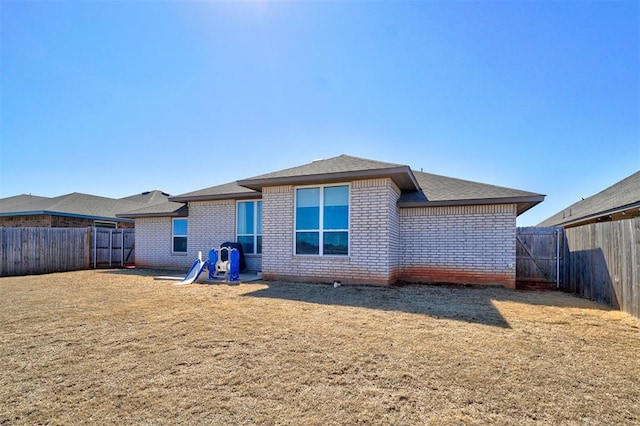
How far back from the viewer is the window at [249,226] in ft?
37.9

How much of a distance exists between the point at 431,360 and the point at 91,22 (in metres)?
11.2

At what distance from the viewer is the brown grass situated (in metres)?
2.30

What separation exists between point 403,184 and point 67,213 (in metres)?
18.0

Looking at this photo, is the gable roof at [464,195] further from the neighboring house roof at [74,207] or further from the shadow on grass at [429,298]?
the neighboring house roof at [74,207]

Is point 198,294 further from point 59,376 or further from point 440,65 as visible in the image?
point 440,65

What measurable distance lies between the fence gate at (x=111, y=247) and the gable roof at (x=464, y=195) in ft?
45.2

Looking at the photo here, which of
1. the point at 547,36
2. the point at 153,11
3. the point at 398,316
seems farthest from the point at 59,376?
the point at 547,36

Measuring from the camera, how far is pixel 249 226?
1172cm

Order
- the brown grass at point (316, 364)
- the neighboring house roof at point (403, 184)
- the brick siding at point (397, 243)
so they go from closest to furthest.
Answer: the brown grass at point (316, 364) < the neighboring house roof at point (403, 184) < the brick siding at point (397, 243)

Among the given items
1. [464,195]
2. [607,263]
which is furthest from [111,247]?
[607,263]

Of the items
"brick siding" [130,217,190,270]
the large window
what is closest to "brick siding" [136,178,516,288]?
the large window

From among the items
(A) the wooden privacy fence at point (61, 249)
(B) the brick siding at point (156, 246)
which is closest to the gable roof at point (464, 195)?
(B) the brick siding at point (156, 246)

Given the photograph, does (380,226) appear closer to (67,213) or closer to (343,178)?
(343,178)

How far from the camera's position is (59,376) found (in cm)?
286
